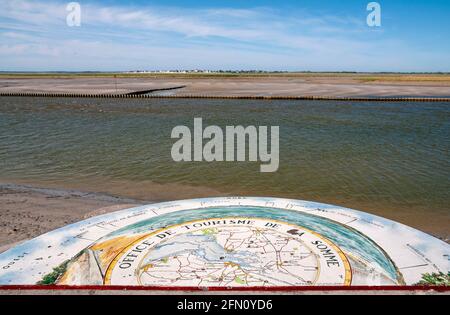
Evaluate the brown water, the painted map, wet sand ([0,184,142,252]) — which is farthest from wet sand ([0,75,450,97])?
the painted map

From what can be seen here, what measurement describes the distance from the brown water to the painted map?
5043 millimetres

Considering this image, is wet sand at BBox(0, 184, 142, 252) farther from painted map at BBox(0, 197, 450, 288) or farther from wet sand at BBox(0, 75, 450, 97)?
wet sand at BBox(0, 75, 450, 97)

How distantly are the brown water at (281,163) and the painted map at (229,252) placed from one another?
5043 millimetres

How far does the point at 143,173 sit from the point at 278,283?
399 inches

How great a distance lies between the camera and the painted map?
3562mm

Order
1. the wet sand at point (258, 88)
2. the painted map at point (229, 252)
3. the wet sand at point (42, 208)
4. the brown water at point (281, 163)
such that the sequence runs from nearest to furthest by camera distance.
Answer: the painted map at point (229, 252), the wet sand at point (42, 208), the brown water at point (281, 163), the wet sand at point (258, 88)

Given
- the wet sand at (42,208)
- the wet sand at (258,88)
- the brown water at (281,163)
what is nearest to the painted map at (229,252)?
the wet sand at (42,208)

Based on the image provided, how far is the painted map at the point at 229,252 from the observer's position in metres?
3.56

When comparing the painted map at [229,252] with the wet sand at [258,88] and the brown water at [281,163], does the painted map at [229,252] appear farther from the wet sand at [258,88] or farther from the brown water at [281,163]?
the wet sand at [258,88]

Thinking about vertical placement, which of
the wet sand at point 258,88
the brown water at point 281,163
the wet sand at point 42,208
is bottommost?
the wet sand at point 42,208

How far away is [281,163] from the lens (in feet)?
46.2

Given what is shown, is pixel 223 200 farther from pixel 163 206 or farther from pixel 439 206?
pixel 439 206

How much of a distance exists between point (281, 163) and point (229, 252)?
1027cm

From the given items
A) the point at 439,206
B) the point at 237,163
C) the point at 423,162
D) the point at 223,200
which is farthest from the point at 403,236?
the point at 423,162
